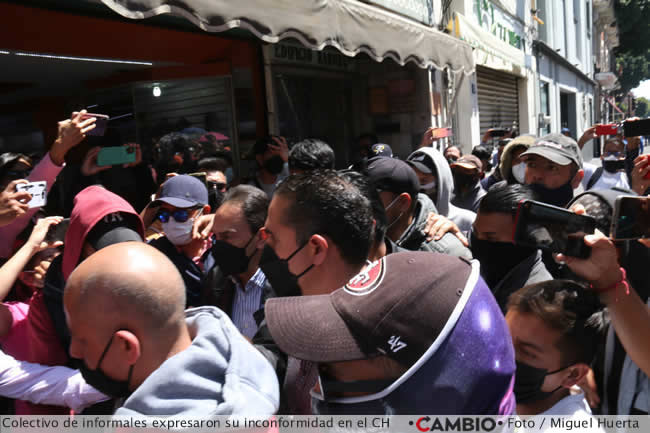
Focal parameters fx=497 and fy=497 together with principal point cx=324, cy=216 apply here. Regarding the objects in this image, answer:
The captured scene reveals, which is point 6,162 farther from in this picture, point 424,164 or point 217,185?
point 424,164

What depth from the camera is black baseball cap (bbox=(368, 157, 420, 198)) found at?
2.58m

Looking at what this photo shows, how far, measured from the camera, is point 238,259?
2.57 m

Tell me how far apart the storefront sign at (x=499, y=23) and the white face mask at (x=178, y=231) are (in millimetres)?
9612

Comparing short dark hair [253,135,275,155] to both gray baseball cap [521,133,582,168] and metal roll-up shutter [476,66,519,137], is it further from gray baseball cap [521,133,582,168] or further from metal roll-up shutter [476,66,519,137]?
metal roll-up shutter [476,66,519,137]

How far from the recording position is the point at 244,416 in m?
1.13

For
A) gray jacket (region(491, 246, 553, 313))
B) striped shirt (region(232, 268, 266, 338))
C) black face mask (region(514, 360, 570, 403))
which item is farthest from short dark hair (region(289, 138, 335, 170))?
black face mask (region(514, 360, 570, 403))

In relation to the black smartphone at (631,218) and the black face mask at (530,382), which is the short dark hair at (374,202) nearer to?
the black face mask at (530,382)

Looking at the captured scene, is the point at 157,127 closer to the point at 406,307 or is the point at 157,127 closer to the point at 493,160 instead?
the point at 493,160

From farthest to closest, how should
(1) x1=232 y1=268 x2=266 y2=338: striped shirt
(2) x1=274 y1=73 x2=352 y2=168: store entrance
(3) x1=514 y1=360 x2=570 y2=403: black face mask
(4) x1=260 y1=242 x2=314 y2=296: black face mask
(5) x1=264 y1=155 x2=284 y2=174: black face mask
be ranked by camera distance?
(2) x1=274 y1=73 x2=352 y2=168: store entrance → (5) x1=264 y1=155 x2=284 y2=174: black face mask → (1) x1=232 y1=268 x2=266 y2=338: striped shirt → (4) x1=260 y1=242 x2=314 y2=296: black face mask → (3) x1=514 y1=360 x2=570 y2=403: black face mask

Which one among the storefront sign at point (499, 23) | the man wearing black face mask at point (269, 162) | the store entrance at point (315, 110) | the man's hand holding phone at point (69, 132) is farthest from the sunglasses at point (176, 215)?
the storefront sign at point (499, 23)

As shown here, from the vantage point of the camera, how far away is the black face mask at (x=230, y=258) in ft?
8.39

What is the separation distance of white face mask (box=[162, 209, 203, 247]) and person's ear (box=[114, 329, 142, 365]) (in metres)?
1.76

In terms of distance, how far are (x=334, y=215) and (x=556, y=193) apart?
7.18 ft

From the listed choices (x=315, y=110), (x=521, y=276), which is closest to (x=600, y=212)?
(x=521, y=276)
